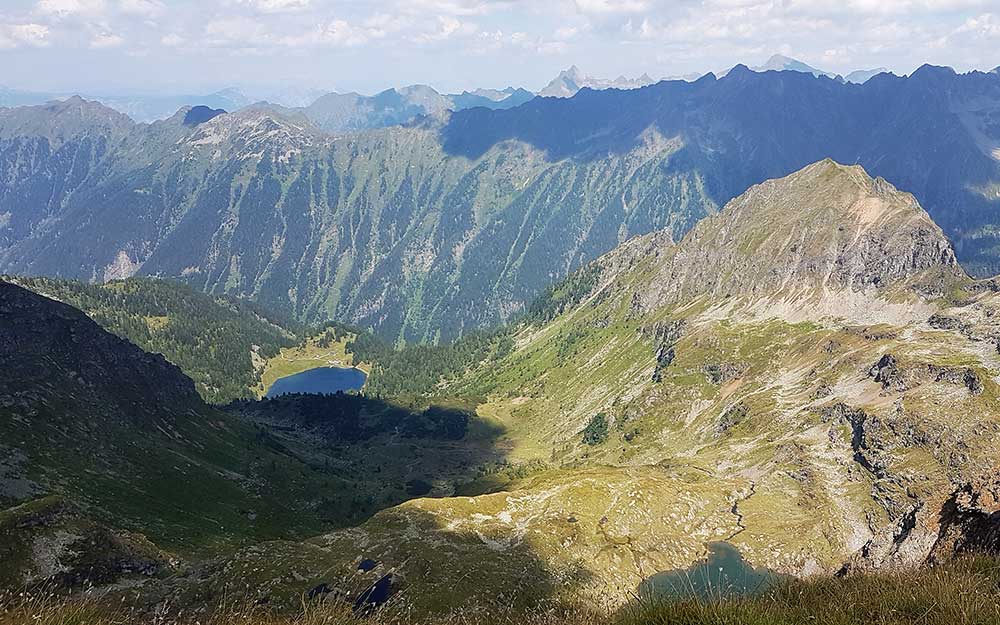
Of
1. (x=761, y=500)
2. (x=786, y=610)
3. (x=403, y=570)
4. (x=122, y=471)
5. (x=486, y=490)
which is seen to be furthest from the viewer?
(x=486, y=490)

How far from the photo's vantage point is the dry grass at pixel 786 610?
9164mm

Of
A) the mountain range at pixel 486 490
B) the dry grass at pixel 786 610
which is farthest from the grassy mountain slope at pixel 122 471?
the dry grass at pixel 786 610

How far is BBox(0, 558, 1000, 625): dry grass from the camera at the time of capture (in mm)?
9164

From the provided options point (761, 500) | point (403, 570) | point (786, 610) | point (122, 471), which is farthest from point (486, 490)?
point (786, 610)

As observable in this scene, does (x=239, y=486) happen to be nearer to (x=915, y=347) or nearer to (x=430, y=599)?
(x=430, y=599)

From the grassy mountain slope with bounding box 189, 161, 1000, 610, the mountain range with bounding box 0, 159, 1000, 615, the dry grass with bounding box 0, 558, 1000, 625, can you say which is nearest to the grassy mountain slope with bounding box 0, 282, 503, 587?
the mountain range with bounding box 0, 159, 1000, 615

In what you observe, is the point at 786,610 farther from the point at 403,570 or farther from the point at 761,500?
the point at 761,500

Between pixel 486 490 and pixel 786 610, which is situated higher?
pixel 786 610

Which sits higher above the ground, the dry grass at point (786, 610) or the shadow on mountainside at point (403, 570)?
the dry grass at point (786, 610)

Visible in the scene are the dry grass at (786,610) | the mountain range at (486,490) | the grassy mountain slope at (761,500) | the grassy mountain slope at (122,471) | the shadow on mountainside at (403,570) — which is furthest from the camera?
the grassy mountain slope at (761,500)

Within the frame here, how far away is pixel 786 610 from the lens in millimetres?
10031

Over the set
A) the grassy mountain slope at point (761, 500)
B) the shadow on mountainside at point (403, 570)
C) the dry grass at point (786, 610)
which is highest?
the dry grass at point (786, 610)

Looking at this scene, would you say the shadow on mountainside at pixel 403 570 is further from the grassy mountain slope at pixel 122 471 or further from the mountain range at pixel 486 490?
the grassy mountain slope at pixel 122 471

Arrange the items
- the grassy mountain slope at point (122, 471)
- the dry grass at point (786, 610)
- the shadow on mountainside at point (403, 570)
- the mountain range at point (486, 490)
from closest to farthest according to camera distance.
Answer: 1. the dry grass at point (786, 610)
2. the shadow on mountainside at point (403, 570)
3. the grassy mountain slope at point (122, 471)
4. the mountain range at point (486, 490)
